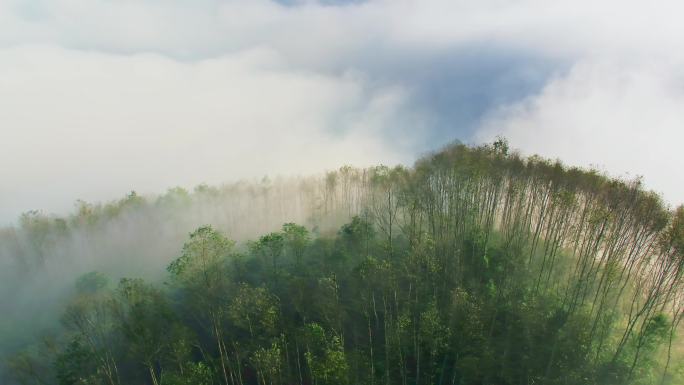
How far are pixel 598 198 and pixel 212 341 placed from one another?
59212mm

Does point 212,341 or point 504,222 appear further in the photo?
point 504,222

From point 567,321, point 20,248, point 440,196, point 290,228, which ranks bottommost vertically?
point 20,248

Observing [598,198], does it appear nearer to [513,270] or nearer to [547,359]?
[513,270]

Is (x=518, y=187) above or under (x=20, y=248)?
above

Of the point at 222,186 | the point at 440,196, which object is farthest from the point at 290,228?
the point at 222,186

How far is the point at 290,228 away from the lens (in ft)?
238

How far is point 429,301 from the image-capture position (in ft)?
225

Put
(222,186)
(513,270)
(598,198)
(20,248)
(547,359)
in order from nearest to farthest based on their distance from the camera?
(547,359)
(598,198)
(513,270)
(20,248)
(222,186)

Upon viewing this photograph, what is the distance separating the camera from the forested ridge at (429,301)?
54.1 metres

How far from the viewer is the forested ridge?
54094 mm

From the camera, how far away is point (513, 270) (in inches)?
2803

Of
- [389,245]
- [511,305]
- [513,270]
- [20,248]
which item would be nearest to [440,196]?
[389,245]

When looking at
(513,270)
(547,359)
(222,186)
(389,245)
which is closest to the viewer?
(547,359)

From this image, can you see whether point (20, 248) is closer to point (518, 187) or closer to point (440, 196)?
point (440, 196)
